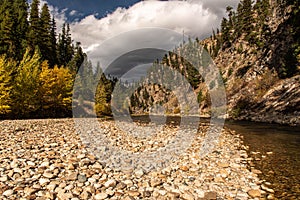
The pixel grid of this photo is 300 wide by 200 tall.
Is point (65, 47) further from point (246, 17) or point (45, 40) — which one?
point (246, 17)

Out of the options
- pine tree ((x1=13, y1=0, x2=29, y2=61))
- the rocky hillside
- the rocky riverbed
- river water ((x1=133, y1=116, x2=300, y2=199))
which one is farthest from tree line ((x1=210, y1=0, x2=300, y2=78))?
pine tree ((x1=13, y1=0, x2=29, y2=61))

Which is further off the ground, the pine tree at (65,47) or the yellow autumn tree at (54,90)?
the pine tree at (65,47)

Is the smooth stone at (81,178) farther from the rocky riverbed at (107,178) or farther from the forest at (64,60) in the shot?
the forest at (64,60)

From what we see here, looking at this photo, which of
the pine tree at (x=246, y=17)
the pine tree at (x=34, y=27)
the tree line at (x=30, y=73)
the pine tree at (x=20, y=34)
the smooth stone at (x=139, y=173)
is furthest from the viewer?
the pine tree at (x=246, y=17)

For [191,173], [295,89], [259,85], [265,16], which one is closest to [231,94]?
[259,85]

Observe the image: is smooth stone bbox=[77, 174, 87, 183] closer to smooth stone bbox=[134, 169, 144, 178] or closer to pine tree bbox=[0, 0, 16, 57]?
smooth stone bbox=[134, 169, 144, 178]

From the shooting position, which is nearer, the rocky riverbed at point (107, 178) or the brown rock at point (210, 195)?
the rocky riverbed at point (107, 178)

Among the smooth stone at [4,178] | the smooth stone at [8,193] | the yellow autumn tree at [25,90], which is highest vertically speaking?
the yellow autumn tree at [25,90]

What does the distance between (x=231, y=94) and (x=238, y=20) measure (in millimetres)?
54259

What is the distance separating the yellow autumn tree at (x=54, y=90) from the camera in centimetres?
3525

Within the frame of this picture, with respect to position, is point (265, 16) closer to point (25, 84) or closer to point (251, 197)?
point (25, 84)

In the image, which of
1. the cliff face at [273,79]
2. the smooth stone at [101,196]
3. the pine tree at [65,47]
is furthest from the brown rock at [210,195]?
the pine tree at [65,47]

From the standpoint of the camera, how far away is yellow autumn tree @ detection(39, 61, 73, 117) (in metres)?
35.2

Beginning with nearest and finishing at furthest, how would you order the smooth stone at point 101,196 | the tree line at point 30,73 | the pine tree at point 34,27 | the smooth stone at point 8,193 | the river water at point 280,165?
the smooth stone at point 8,193
the smooth stone at point 101,196
the river water at point 280,165
the tree line at point 30,73
the pine tree at point 34,27
